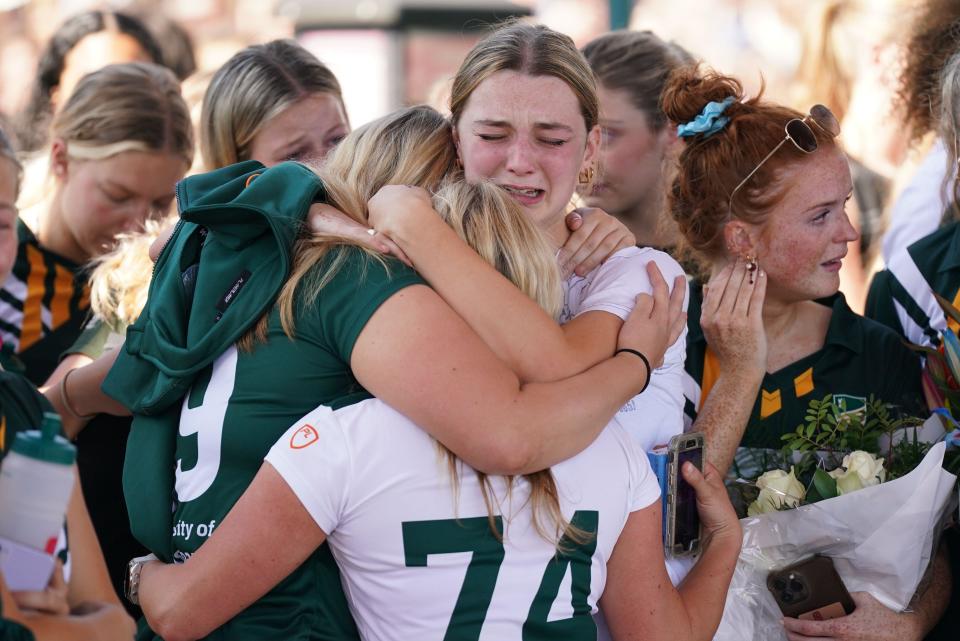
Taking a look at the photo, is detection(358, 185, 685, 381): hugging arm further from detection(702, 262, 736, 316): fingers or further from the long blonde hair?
detection(702, 262, 736, 316): fingers

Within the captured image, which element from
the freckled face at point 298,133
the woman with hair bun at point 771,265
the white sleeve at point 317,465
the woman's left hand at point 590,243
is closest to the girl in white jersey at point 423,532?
the white sleeve at point 317,465

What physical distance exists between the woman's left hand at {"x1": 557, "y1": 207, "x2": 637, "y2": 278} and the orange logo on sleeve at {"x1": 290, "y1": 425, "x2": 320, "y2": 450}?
0.76m

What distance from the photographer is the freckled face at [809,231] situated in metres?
2.81

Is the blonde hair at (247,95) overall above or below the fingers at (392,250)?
below

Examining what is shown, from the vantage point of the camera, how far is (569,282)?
2.44 meters

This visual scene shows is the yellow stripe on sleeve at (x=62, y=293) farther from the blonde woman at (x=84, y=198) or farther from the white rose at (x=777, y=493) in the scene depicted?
the white rose at (x=777, y=493)

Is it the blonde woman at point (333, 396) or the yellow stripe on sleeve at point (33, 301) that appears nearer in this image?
the blonde woman at point (333, 396)

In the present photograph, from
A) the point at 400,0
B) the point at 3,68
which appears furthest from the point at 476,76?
the point at 3,68

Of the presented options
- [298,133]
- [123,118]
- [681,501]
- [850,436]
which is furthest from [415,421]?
[123,118]

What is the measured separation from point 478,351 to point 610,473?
317 millimetres

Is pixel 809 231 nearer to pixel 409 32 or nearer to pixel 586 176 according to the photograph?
pixel 586 176

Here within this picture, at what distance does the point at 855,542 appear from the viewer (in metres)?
2.33

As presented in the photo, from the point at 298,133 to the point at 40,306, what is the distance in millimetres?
844

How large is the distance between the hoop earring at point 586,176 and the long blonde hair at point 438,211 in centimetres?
40
